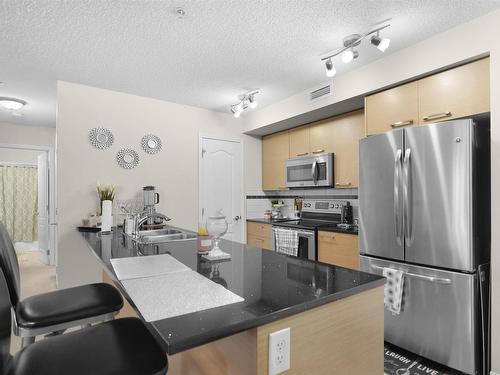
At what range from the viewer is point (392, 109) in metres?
2.52

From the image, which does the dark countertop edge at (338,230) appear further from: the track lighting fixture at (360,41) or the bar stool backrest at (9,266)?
the bar stool backrest at (9,266)

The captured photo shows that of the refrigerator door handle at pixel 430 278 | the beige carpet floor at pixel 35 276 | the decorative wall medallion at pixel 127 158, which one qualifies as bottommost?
the beige carpet floor at pixel 35 276

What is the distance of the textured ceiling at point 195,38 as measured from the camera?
187 centimetres

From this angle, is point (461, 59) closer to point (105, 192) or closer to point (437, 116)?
point (437, 116)

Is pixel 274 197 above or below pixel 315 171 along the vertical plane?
below

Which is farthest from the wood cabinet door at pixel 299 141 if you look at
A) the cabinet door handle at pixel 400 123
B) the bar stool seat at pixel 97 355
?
the bar stool seat at pixel 97 355

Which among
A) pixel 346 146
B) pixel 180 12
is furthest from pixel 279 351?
pixel 346 146

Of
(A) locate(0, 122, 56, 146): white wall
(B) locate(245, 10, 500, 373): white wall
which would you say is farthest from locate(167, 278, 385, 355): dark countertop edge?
(A) locate(0, 122, 56, 146): white wall

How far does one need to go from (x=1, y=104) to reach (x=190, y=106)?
2.31 m

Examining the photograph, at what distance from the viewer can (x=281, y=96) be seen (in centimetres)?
353

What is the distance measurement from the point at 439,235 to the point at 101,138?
10.8 ft

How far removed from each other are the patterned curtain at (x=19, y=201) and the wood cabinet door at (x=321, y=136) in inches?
241

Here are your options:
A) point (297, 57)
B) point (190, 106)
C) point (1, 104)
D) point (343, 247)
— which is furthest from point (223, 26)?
point (1, 104)

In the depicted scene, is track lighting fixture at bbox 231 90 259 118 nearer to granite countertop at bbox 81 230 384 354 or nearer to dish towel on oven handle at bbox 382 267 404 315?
granite countertop at bbox 81 230 384 354
